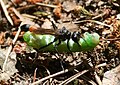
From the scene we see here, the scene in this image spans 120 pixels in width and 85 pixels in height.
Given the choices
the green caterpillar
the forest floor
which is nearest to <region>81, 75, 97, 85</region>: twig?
the forest floor

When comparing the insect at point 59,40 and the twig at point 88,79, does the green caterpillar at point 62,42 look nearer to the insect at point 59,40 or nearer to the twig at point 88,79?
the insect at point 59,40

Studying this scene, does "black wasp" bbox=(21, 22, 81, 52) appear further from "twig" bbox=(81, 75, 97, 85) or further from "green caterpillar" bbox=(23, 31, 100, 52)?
"twig" bbox=(81, 75, 97, 85)

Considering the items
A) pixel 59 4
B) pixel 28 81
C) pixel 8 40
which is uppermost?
pixel 59 4

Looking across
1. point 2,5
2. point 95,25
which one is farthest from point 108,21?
point 2,5

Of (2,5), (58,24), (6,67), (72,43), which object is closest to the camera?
(72,43)

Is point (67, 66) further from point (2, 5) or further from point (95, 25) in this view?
point (2, 5)

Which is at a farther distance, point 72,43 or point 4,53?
point 4,53

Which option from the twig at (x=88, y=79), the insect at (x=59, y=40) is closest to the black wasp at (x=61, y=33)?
the insect at (x=59, y=40)

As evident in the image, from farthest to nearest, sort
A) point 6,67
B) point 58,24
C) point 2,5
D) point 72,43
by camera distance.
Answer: point 2,5 → point 58,24 → point 6,67 → point 72,43
